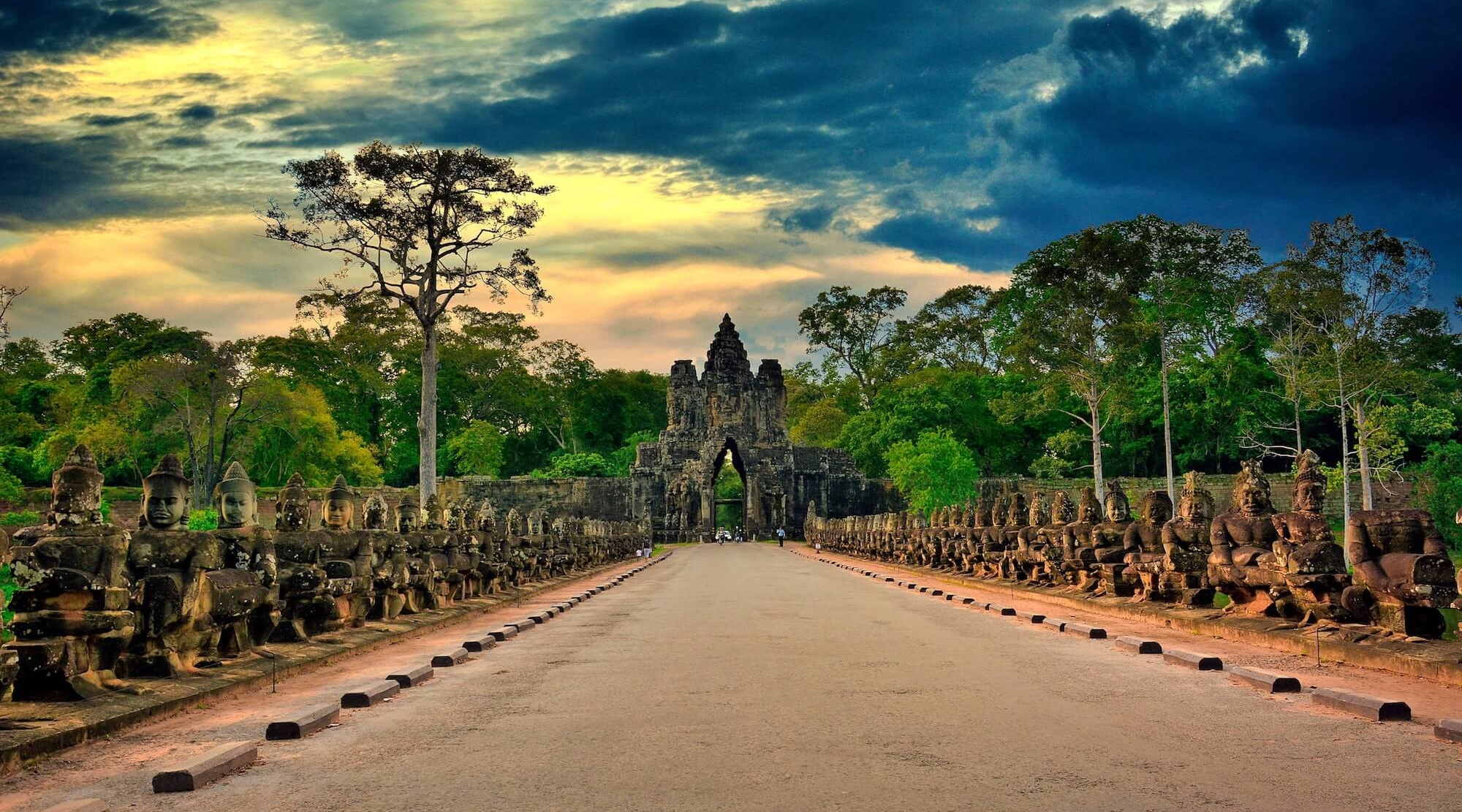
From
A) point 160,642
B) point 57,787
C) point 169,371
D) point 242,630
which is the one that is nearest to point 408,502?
point 242,630

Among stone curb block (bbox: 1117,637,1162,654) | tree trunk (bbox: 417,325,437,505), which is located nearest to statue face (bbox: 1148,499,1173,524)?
stone curb block (bbox: 1117,637,1162,654)

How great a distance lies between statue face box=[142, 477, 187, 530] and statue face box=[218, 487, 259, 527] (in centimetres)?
166

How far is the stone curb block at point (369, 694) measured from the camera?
26.7ft

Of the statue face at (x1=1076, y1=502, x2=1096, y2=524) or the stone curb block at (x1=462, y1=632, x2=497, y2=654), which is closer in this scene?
the stone curb block at (x1=462, y1=632, x2=497, y2=654)

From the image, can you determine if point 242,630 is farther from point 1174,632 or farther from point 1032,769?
point 1174,632

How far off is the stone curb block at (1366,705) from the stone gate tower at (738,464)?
246 feet

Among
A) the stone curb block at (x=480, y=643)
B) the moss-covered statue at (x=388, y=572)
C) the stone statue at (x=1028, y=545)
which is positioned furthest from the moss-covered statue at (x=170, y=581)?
the stone statue at (x=1028, y=545)

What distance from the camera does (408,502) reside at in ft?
62.5

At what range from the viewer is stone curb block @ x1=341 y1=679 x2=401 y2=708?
26.7 ft

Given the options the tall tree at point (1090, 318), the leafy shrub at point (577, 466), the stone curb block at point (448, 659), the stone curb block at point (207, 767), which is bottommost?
the stone curb block at point (448, 659)

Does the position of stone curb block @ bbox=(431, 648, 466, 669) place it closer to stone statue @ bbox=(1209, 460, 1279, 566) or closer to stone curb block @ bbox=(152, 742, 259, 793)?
stone curb block @ bbox=(152, 742, 259, 793)

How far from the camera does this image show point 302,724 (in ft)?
22.7

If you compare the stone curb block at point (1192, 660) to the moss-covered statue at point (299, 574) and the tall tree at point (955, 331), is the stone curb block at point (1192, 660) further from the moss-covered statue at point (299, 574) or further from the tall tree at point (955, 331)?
the tall tree at point (955, 331)

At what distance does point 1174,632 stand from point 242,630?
9572mm
